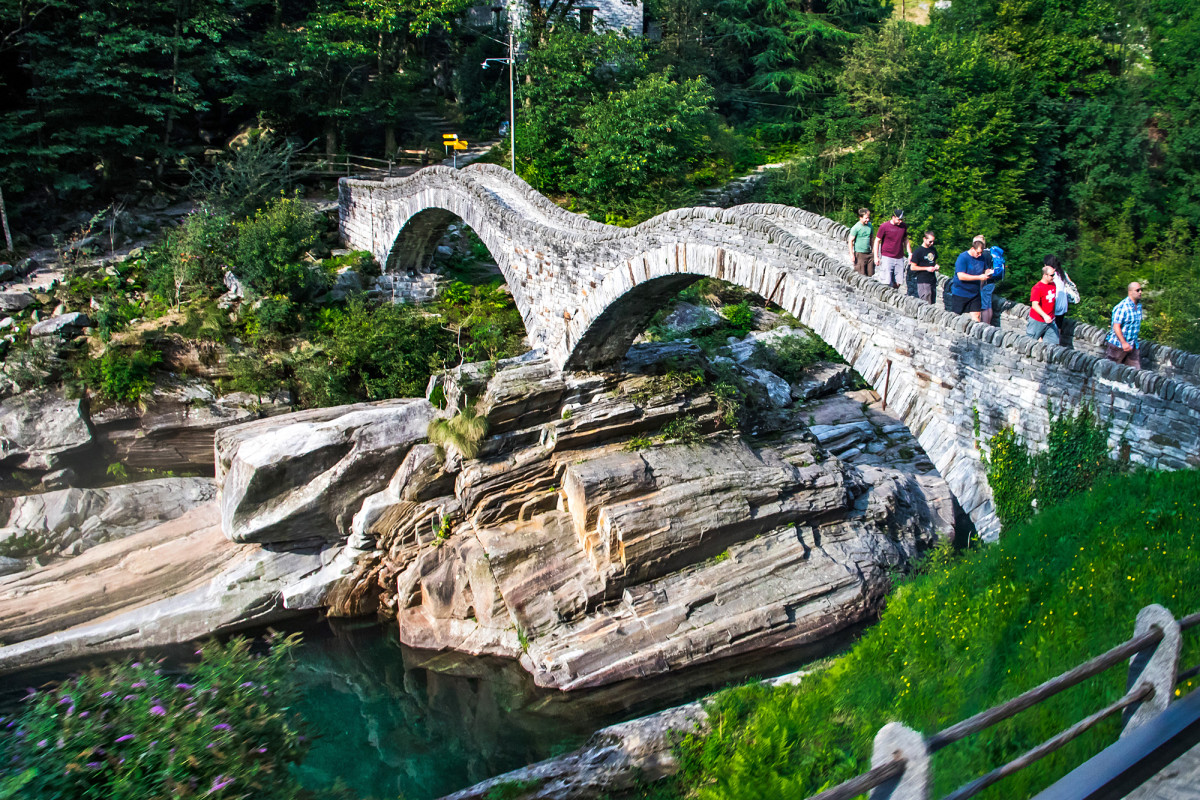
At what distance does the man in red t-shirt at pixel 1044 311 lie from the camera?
9.19 meters

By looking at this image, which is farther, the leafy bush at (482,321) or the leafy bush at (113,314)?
the leafy bush at (482,321)

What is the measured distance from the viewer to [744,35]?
33062 millimetres

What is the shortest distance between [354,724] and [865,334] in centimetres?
931

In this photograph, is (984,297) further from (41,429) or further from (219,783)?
(41,429)

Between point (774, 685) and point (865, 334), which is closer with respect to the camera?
point (774, 685)

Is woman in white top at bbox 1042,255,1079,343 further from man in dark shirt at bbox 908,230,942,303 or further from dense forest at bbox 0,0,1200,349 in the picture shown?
dense forest at bbox 0,0,1200,349

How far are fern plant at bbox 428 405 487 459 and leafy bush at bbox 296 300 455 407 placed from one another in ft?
14.6

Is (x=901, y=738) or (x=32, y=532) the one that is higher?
(x=901, y=738)

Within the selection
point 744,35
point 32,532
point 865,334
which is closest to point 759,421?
point 865,334

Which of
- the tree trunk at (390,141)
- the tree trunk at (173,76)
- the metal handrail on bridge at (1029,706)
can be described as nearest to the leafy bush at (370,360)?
the tree trunk at (173,76)

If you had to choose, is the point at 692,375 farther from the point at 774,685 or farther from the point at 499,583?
the point at 774,685

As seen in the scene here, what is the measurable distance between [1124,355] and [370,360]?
15080 mm

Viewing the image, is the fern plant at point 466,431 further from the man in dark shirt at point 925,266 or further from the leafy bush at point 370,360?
the man in dark shirt at point 925,266

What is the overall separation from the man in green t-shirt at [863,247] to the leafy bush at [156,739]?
9607 mm
